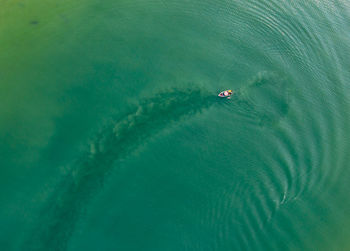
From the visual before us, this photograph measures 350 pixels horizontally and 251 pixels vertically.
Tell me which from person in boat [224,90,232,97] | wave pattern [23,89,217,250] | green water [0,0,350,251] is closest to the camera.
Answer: wave pattern [23,89,217,250]

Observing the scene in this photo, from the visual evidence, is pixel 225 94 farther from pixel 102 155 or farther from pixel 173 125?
pixel 102 155

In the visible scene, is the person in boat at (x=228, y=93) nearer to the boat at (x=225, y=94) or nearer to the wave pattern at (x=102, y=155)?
the boat at (x=225, y=94)

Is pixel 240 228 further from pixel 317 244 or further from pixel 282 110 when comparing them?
pixel 282 110

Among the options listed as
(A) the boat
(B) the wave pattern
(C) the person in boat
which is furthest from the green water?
(C) the person in boat

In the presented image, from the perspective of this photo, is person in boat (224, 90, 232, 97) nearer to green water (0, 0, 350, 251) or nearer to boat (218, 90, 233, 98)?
boat (218, 90, 233, 98)

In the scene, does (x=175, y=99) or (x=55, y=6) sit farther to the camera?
(x=55, y=6)

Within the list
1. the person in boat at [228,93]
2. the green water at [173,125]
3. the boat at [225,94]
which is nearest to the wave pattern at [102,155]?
the green water at [173,125]

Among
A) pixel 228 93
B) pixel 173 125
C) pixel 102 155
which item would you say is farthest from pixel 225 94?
pixel 102 155

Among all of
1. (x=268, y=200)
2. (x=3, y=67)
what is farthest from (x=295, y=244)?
(x=3, y=67)
